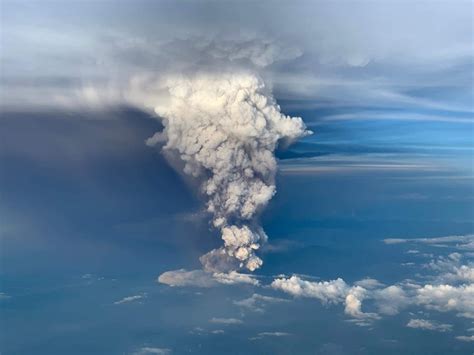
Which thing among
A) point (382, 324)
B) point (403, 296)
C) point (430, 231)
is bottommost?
point (382, 324)

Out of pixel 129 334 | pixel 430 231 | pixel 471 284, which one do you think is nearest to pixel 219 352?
pixel 129 334

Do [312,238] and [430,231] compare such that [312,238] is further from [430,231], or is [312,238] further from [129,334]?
[129,334]

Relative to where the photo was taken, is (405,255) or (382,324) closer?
(382,324)

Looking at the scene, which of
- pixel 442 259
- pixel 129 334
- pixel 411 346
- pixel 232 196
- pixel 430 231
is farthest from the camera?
pixel 430 231

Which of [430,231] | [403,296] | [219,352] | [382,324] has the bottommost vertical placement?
[219,352]

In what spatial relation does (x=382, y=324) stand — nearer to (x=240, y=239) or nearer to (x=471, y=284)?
(x=471, y=284)

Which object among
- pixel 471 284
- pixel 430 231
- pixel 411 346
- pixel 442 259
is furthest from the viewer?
pixel 430 231

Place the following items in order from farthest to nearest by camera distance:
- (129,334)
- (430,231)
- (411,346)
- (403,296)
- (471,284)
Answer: (430,231), (403,296), (471,284), (129,334), (411,346)

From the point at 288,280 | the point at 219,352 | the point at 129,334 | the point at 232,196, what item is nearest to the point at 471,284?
the point at 288,280

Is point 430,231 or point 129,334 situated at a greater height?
point 430,231
